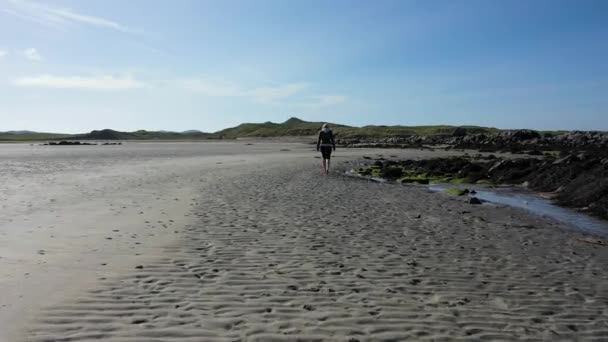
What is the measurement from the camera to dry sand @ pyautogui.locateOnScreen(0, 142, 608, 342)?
15.9ft

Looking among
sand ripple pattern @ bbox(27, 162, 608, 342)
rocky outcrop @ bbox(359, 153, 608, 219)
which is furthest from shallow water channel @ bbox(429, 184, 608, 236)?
sand ripple pattern @ bbox(27, 162, 608, 342)

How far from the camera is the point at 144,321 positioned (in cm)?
486

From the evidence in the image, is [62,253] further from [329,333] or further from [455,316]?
[455,316]

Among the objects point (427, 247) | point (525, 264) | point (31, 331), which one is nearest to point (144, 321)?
point (31, 331)

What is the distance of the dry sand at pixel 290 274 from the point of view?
484cm

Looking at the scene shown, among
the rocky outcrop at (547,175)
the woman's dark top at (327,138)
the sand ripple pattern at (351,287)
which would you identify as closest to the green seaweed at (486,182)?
the rocky outcrop at (547,175)

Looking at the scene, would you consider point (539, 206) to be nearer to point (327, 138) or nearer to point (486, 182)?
point (486, 182)

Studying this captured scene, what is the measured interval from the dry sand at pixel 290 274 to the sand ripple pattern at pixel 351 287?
26 millimetres

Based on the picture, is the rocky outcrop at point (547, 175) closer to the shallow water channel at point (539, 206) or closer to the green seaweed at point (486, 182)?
the green seaweed at point (486, 182)

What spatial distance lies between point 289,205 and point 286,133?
10934 centimetres

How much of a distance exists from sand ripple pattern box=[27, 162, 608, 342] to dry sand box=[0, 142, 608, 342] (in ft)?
0.08

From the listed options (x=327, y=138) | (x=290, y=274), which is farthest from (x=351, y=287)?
(x=327, y=138)

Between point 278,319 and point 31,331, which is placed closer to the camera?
point 31,331

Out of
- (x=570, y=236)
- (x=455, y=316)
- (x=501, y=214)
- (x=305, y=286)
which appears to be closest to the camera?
(x=455, y=316)
